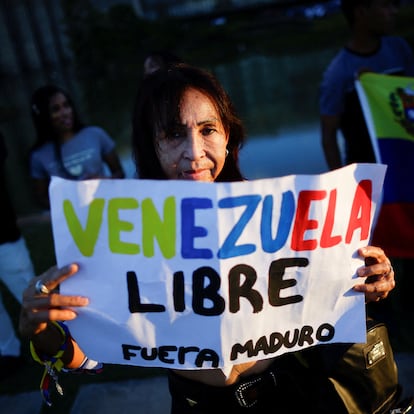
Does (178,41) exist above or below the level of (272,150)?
above

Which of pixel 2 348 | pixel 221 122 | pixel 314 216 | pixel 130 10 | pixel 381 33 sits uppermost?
pixel 130 10

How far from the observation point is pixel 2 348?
8.95 feet

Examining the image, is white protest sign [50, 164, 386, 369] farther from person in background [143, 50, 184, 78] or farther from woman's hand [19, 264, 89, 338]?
person in background [143, 50, 184, 78]

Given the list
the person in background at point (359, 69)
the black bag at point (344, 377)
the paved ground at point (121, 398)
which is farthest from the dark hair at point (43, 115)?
the black bag at point (344, 377)

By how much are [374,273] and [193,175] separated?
20.0 inches

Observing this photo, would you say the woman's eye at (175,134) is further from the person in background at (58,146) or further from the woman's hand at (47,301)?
the person in background at (58,146)

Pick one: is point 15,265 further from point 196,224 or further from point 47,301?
point 196,224

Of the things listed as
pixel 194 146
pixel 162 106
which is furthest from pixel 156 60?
pixel 194 146

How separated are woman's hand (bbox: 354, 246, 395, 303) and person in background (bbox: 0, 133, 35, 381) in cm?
200

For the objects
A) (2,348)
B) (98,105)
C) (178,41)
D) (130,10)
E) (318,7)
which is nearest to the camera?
(2,348)

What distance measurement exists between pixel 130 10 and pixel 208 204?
30.6 m

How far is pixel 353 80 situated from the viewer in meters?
2.44

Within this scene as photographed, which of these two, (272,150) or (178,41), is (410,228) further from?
(178,41)

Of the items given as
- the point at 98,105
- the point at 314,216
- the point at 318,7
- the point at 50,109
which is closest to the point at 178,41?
the point at 318,7
